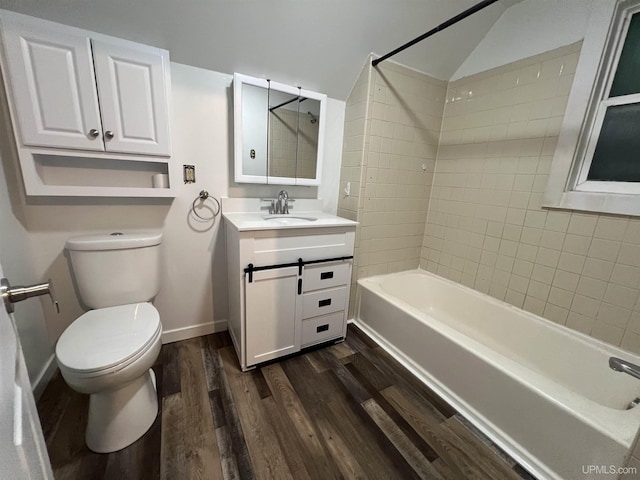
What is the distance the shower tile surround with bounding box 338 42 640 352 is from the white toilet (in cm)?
146

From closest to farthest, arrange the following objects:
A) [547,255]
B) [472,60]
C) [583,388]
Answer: [583,388] → [547,255] → [472,60]

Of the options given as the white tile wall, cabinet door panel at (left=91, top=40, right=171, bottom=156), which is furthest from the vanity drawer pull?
cabinet door panel at (left=91, top=40, right=171, bottom=156)

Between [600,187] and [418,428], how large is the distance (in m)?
1.69

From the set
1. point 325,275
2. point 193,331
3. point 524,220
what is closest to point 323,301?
point 325,275

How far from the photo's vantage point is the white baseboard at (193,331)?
1825mm

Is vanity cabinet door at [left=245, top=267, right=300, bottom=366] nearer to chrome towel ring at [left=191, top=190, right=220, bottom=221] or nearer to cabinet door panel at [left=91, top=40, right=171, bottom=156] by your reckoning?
chrome towel ring at [left=191, top=190, right=220, bottom=221]

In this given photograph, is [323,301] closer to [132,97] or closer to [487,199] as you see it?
[487,199]

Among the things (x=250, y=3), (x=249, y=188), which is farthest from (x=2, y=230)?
(x=250, y=3)

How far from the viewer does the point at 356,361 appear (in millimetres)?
1763

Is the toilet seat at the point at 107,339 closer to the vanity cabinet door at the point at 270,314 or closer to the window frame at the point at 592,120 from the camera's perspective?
the vanity cabinet door at the point at 270,314

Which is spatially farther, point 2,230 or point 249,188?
point 249,188

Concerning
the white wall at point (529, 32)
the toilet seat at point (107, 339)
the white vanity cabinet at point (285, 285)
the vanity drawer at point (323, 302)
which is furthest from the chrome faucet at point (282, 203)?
the white wall at point (529, 32)

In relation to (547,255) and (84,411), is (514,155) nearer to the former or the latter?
(547,255)

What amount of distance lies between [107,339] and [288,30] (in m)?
1.85
